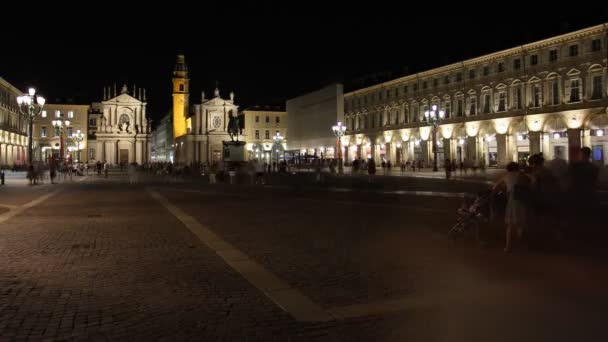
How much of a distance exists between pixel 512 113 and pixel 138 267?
52081mm

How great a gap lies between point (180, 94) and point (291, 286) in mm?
104632

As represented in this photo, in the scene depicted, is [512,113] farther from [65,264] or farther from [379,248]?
[65,264]

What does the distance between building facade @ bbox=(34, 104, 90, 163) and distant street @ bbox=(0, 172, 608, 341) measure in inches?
3710

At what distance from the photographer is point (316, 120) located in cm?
9200

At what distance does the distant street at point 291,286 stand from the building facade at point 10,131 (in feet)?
240

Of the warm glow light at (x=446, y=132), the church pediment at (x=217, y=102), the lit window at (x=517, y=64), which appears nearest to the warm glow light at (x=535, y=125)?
the lit window at (x=517, y=64)

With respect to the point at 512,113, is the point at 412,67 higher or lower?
higher

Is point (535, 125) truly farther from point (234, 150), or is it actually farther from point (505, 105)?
point (234, 150)

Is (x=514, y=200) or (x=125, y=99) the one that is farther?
(x=125, y=99)

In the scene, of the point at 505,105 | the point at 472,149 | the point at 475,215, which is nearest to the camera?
the point at 475,215

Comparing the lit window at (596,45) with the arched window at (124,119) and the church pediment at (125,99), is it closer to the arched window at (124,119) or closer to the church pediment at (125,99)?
the church pediment at (125,99)

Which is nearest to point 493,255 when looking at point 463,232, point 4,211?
point 463,232

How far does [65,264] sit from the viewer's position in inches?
333

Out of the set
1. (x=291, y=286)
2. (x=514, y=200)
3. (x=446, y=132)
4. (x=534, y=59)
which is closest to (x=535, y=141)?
(x=534, y=59)
